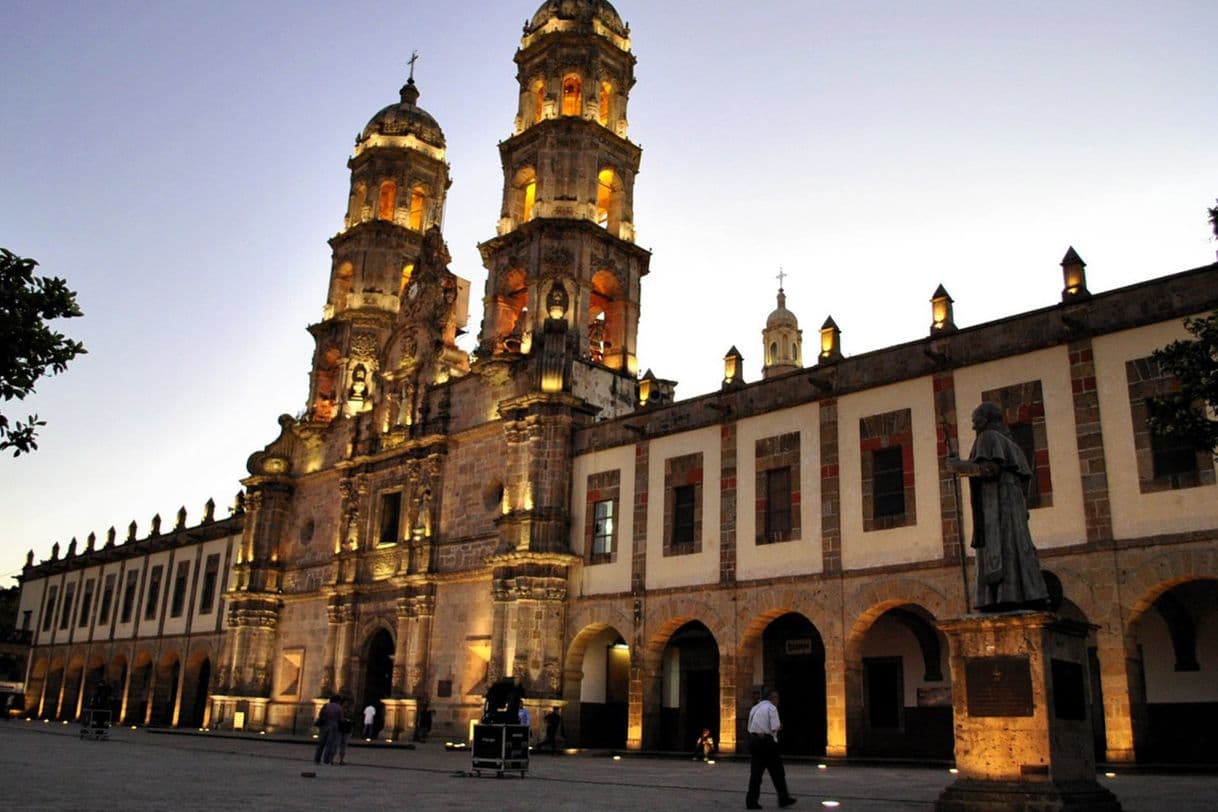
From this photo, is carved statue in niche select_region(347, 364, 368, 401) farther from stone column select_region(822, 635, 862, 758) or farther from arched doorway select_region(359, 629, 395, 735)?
stone column select_region(822, 635, 862, 758)

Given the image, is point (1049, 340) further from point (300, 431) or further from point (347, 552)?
point (300, 431)

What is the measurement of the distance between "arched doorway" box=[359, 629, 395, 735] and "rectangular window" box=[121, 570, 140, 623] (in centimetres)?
2338

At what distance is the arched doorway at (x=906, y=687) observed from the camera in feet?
79.2

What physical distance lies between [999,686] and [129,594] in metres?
53.3

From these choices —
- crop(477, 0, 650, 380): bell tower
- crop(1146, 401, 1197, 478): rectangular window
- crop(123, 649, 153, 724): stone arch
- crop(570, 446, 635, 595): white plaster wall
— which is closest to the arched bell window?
crop(477, 0, 650, 380): bell tower

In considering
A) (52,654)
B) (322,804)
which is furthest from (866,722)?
(52,654)

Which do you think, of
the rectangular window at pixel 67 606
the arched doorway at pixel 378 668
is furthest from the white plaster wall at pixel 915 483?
the rectangular window at pixel 67 606

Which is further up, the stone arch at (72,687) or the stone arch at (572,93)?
the stone arch at (572,93)

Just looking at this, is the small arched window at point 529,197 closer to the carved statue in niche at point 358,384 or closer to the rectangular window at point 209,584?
the carved statue in niche at point 358,384

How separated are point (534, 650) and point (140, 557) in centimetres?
3367

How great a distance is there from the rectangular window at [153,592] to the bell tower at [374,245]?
15038mm

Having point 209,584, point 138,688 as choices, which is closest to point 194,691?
point 209,584

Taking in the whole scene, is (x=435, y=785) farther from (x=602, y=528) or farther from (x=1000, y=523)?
(x=602, y=528)

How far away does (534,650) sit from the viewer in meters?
29.3
